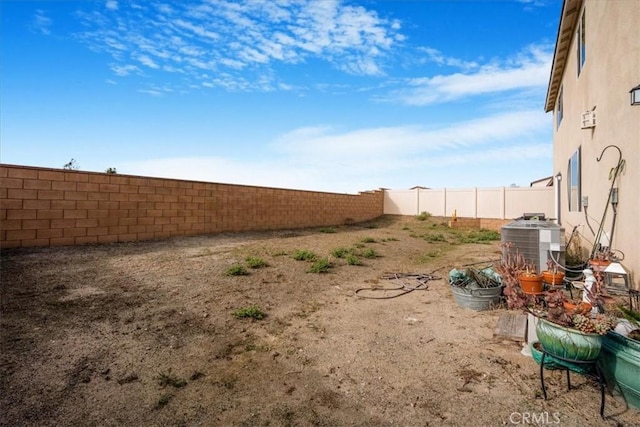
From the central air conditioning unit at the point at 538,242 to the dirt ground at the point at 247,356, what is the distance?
1578mm

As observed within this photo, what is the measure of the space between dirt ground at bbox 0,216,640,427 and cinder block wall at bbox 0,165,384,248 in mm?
773

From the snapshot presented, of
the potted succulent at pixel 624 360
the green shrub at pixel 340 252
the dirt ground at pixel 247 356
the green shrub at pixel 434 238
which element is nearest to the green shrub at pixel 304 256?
the green shrub at pixel 340 252

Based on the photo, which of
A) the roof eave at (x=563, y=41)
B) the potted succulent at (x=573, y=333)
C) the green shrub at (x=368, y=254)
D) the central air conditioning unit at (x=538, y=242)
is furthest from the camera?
the green shrub at (x=368, y=254)

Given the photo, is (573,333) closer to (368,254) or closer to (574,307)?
(574,307)

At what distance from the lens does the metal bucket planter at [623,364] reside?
2.16 m

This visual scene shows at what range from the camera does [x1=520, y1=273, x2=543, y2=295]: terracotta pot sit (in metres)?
4.13

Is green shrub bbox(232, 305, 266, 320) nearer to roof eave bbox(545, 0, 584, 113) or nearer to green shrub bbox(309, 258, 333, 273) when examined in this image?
green shrub bbox(309, 258, 333, 273)

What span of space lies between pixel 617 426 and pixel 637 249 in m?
2.29

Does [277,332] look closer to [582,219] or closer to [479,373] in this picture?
[479,373]

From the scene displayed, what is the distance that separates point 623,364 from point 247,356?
316cm

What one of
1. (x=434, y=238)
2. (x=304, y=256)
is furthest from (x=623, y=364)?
(x=434, y=238)

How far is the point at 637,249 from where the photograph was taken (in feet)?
11.0

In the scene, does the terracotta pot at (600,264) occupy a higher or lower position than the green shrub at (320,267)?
higher

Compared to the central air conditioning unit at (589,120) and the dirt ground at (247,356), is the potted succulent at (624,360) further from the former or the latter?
the central air conditioning unit at (589,120)
